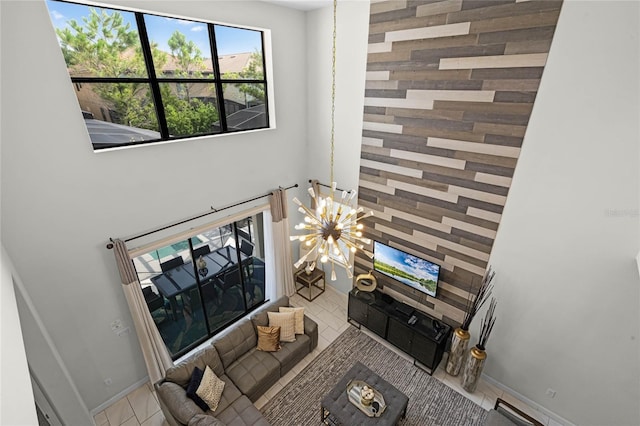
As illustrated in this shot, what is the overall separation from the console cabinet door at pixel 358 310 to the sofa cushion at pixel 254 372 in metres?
1.75

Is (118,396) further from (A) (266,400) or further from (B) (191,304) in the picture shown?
(A) (266,400)

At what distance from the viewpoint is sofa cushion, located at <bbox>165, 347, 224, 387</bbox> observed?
436 cm

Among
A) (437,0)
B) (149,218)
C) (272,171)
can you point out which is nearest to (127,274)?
(149,218)

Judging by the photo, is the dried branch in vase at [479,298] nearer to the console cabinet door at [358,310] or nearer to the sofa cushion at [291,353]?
the console cabinet door at [358,310]

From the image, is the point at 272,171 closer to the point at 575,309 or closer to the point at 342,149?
the point at 342,149

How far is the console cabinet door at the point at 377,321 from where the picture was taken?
5534 mm

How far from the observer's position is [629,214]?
3301 millimetres

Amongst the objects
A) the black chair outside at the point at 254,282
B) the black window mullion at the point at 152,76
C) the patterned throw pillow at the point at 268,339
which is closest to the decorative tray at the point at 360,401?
the patterned throw pillow at the point at 268,339

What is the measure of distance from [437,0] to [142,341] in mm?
6337

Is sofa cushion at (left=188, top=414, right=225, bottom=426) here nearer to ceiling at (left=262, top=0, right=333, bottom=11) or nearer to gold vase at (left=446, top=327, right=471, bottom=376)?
gold vase at (left=446, top=327, right=471, bottom=376)

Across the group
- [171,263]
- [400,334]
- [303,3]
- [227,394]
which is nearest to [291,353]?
[227,394]

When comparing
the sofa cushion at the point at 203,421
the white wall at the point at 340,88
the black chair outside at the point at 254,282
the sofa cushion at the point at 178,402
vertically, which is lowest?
the black chair outside at the point at 254,282

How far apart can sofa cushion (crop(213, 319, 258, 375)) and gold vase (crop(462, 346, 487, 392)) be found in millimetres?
3419

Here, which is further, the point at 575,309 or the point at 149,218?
the point at 149,218
